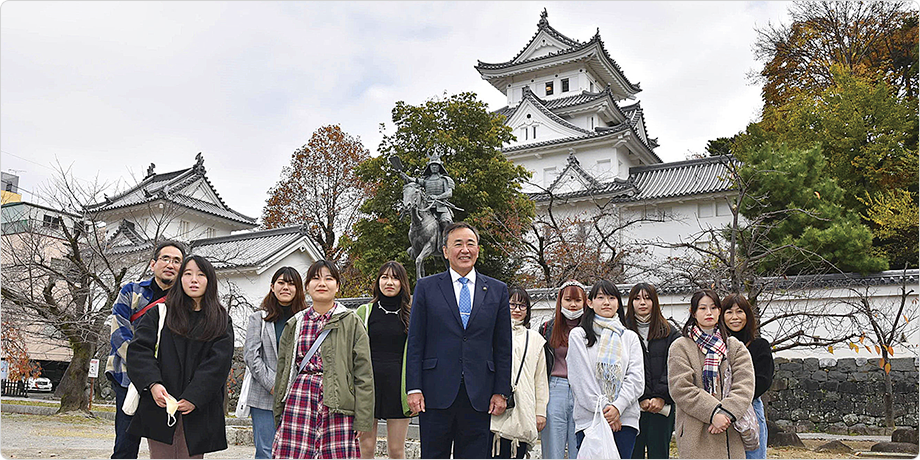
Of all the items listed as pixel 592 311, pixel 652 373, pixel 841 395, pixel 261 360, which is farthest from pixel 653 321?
pixel 841 395

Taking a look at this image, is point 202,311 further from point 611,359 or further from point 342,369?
point 611,359

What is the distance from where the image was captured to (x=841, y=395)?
11.8 meters

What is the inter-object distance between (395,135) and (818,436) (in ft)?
48.5

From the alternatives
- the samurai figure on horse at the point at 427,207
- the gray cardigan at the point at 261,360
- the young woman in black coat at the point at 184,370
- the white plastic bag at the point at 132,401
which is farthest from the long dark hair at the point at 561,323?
the samurai figure on horse at the point at 427,207

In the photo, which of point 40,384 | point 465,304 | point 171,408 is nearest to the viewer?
point 171,408

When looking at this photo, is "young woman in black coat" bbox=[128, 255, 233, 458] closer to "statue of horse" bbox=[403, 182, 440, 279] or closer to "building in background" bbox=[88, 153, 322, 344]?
"statue of horse" bbox=[403, 182, 440, 279]

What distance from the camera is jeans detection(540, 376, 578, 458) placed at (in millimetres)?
4547

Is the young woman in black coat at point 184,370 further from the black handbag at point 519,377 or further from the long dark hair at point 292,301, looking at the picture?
the black handbag at point 519,377

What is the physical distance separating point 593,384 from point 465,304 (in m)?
1.04

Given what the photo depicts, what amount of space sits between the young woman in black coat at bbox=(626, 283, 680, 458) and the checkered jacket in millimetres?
3203

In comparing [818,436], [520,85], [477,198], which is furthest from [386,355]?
[520,85]

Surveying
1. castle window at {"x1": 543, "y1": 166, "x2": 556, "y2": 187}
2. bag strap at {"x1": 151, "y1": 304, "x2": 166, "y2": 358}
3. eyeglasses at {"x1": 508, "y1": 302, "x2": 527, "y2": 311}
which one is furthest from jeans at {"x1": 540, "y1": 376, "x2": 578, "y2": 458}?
castle window at {"x1": 543, "y1": 166, "x2": 556, "y2": 187}

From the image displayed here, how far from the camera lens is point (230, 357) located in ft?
12.1

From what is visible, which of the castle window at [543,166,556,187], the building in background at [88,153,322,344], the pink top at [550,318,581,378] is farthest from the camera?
the castle window at [543,166,556,187]
